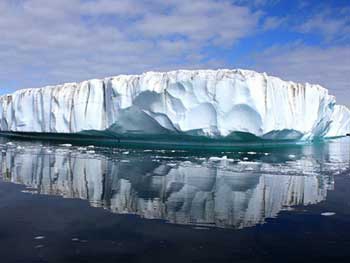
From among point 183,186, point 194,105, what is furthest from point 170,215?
point 194,105

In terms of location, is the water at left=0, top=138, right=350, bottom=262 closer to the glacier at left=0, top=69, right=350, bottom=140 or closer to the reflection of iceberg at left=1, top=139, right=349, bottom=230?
the reflection of iceberg at left=1, top=139, right=349, bottom=230

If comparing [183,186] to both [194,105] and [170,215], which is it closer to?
[170,215]

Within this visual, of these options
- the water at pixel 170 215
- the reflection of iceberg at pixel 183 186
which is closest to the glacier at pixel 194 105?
the reflection of iceberg at pixel 183 186

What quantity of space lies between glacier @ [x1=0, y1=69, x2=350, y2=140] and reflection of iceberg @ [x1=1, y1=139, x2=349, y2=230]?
5.04m

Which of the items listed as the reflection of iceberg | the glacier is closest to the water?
the reflection of iceberg

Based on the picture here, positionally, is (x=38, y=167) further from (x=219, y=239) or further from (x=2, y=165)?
(x=219, y=239)

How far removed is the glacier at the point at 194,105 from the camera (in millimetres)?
16562

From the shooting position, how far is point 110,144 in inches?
814

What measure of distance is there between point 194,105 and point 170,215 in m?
11.7

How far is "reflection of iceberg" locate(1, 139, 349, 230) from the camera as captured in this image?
5770 millimetres

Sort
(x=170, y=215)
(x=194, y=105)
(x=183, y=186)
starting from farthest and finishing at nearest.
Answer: (x=194, y=105), (x=183, y=186), (x=170, y=215)

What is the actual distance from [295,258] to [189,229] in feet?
4.41

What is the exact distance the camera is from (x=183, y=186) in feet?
25.8

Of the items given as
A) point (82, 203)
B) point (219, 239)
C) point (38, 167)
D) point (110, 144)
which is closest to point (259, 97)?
point (110, 144)
